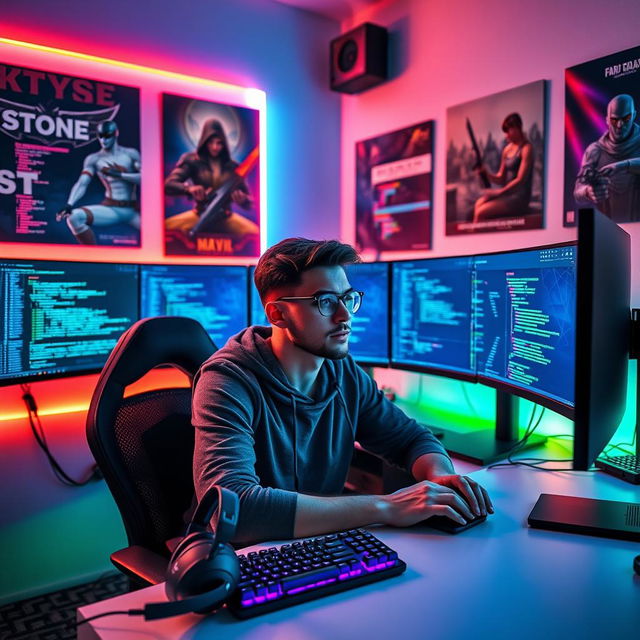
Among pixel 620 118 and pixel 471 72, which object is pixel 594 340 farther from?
pixel 471 72

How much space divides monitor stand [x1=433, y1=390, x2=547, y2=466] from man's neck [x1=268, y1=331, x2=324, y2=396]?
579 mm

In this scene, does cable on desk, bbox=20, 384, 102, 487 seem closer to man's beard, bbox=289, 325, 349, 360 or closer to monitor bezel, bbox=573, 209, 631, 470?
man's beard, bbox=289, 325, 349, 360

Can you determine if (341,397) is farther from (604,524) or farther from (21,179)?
(21,179)

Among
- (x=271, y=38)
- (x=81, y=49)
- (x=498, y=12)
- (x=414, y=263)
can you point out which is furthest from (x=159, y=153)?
(x=498, y=12)

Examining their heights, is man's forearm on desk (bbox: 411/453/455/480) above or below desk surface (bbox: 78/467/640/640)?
above

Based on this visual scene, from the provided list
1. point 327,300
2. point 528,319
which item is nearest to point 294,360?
point 327,300

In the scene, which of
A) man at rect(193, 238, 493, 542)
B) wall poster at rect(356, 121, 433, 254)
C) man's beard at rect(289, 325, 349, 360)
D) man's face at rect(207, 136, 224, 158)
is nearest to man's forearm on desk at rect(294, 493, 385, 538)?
man at rect(193, 238, 493, 542)

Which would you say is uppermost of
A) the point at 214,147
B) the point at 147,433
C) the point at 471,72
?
the point at 471,72

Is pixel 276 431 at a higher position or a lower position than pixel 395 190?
lower

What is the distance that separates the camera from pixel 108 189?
8.01 ft

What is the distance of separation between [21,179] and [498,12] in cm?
190

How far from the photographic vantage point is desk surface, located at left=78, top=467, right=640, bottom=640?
32.4 inches

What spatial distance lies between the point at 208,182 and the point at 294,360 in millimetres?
1466

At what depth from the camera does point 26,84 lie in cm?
223
